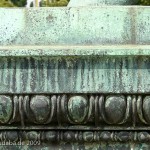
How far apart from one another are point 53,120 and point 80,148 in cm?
15

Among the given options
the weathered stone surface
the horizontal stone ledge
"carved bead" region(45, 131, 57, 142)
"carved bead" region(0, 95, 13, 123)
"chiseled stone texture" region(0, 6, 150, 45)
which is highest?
"chiseled stone texture" region(0, 6, 150, 45)

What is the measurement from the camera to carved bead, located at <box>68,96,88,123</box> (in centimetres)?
207

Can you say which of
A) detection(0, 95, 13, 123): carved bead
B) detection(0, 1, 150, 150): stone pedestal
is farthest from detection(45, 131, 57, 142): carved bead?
detection(0, 95, 13, 123): carved bead

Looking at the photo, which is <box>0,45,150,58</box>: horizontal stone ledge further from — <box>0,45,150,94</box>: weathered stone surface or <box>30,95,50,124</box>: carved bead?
<box>30,95,50,124</box>: carved bead

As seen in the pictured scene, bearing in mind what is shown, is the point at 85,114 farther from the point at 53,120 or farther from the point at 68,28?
the point at 68,28

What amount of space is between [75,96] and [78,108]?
53 millimetres

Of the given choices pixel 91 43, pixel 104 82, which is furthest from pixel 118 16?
pixel 104 82

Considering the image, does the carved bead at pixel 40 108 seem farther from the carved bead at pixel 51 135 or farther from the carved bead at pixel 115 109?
the carved bead at pixel 115 109

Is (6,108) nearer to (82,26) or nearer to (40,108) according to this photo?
(40,108)

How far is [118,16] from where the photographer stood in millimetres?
2234

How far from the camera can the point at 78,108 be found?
2.06 m

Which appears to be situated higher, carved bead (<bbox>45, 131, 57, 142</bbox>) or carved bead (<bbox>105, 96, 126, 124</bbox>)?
carved bead (<bbox>105, 96, 126, 124</bbox>)

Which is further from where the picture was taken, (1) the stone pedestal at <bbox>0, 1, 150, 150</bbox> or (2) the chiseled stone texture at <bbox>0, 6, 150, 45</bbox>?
(2) the chiseled stone texture at <bbox>0, 6, 150, 45</bbox>

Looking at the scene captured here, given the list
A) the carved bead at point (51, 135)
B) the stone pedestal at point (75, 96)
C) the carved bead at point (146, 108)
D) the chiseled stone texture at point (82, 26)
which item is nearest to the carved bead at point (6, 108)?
the stone pedestal at point (75, 96)
